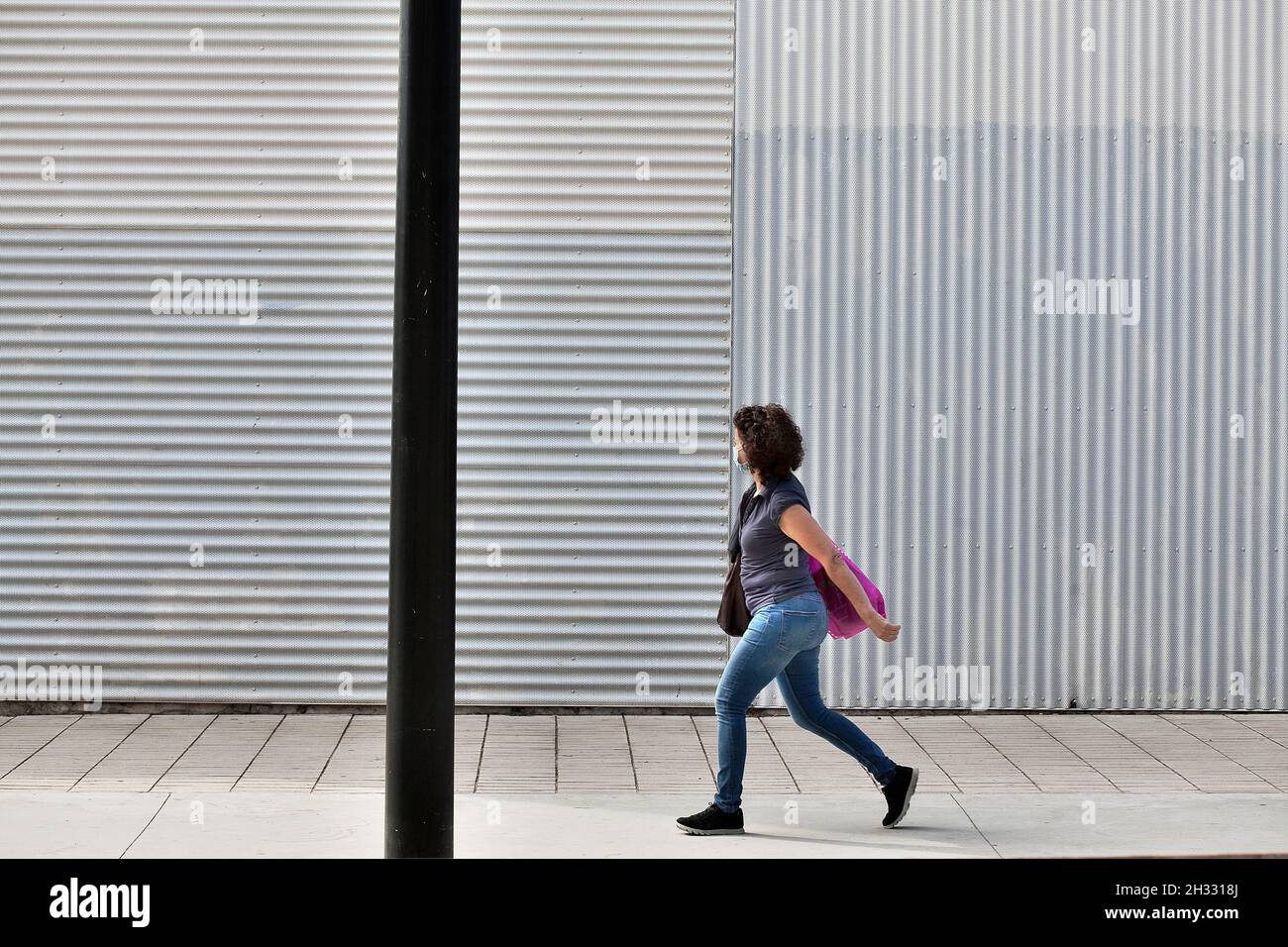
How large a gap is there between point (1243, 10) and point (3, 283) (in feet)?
25.7

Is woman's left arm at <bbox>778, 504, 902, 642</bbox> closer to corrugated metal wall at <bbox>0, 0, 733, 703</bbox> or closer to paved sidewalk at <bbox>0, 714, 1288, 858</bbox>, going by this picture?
paved sidewalk at <bbox>0, 714, 1288, 858</bbox>

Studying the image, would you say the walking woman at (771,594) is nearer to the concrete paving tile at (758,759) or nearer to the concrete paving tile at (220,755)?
the concrete paving tile at (758,759)

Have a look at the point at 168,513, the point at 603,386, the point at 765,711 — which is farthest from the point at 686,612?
the point at 168,513

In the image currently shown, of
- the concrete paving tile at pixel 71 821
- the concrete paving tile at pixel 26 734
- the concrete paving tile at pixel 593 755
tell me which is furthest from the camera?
the concrete paving tile at pixel 26 734

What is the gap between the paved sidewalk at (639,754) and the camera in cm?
702

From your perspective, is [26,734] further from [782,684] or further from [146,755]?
[782,684]

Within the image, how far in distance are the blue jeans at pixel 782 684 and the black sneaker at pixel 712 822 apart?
34mm

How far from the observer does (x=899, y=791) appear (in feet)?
20.2

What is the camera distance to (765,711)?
28.9ft

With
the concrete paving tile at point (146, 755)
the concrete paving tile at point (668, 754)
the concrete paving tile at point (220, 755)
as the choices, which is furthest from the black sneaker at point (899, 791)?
the concrete paving tile at point (146, 755)

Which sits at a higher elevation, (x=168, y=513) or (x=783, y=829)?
(x=168, y=513)

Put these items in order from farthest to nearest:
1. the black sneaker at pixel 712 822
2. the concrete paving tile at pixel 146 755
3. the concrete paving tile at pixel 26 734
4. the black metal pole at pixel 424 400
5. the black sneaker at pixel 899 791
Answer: the concrete paving tile at pixel 26 734 → the concrete paving tile at pixel 146 755 → the black sneaker at pixel 899 791 → the black sneaker at pixel 712 822 → the black metal pole at pixel 424 400

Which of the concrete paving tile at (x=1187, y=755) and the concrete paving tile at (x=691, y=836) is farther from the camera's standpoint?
the concrete paving tile at (x=1187, y=755)

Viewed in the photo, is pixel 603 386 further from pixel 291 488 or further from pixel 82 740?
pixel 82 740
